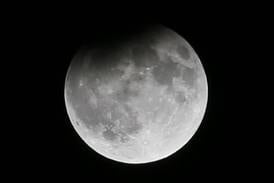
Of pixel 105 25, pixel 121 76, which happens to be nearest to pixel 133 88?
pixel 121 76

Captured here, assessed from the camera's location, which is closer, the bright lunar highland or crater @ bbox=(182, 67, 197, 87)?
the bright lunar highland

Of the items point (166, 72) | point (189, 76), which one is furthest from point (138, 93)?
point (189, 76)

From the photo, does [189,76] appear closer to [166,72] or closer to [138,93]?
[166,72]

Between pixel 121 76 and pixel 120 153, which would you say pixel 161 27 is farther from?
pixel 120 153

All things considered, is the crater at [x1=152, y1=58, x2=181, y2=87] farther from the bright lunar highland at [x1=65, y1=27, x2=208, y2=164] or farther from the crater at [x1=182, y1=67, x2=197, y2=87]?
the crater at [x1=182, y1=67, x2=197, y2=87]

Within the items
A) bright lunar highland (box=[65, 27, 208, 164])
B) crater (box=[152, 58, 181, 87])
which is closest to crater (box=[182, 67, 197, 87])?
bright lunar highland (box=[65, 27, 208, 164])

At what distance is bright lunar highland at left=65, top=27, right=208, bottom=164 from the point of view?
16.3 feet

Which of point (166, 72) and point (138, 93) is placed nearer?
point (138, 93)

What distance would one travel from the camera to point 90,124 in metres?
5.30

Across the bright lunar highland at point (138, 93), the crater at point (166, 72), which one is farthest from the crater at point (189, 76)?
the crater at point (166, 72)

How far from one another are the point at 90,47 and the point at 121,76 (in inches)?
23.4

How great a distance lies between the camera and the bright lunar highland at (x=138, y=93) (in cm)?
496

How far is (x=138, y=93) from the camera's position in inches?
194

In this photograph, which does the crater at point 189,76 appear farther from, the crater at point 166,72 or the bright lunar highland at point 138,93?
the crater at point 166,72
